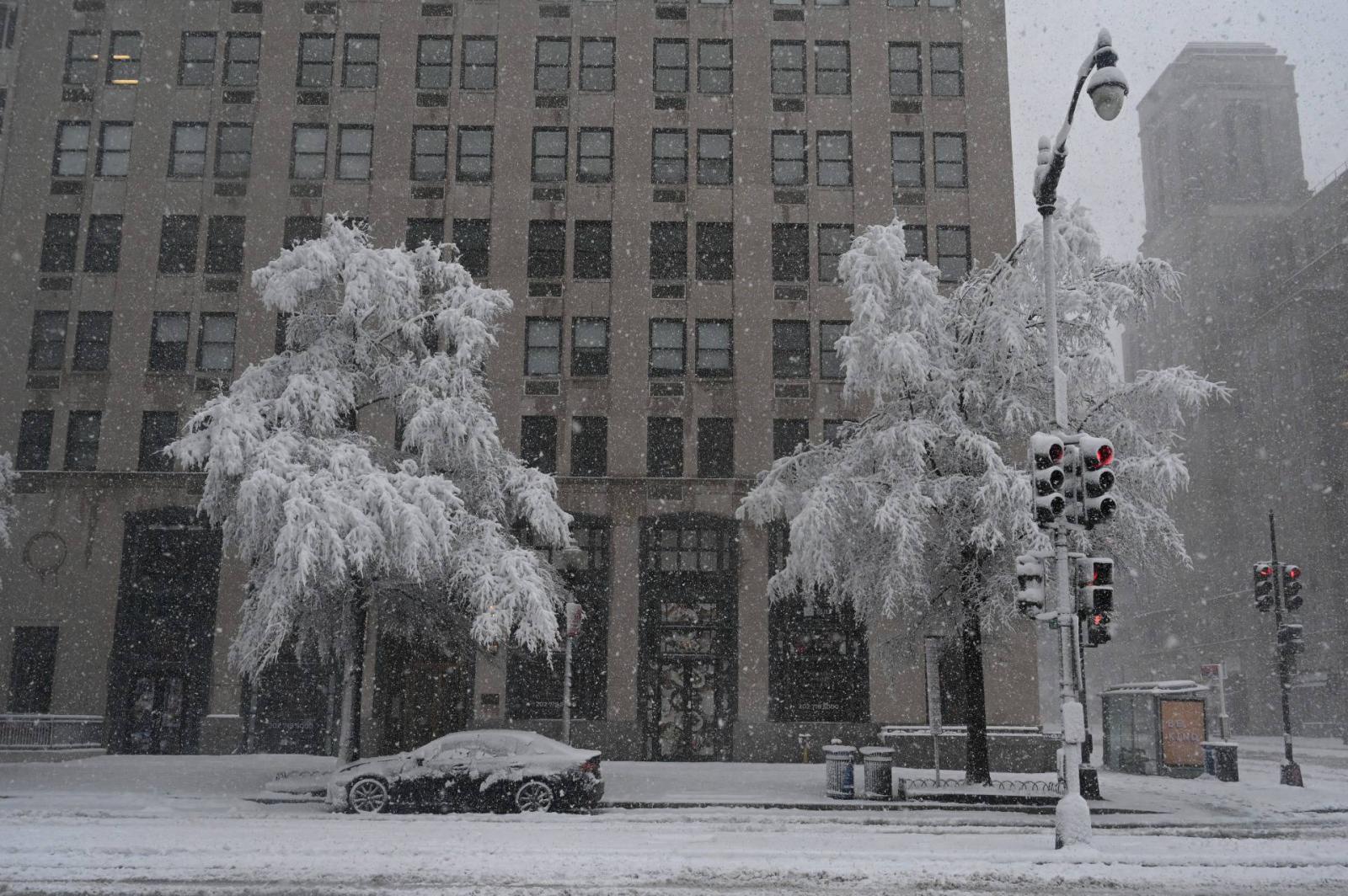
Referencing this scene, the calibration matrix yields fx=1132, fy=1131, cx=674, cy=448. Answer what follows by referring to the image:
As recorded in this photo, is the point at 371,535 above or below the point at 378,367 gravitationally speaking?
below

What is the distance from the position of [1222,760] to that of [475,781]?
19115 mm

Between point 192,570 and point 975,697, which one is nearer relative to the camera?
point 975,697

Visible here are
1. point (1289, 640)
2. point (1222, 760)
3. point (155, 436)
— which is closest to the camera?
point (1289, 640)

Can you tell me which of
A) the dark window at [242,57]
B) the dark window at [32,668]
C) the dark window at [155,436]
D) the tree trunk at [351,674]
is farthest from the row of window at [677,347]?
the dark window at [32,668]

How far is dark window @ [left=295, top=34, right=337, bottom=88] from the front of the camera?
3600 cm

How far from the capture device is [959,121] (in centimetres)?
3581

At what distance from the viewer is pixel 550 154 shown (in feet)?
118

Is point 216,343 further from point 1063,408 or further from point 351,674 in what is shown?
point 1063,408

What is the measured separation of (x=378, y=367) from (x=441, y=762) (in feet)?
29.8

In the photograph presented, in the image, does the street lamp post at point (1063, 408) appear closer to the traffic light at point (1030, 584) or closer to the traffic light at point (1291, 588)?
the traffic light at point (1030, 584)

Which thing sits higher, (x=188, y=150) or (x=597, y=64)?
(x=597, y=64)

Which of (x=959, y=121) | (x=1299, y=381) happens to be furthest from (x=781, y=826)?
(x=1299, y=381)

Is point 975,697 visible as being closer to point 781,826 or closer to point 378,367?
point 781,826

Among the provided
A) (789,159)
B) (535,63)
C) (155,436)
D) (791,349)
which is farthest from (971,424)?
(155,436)
